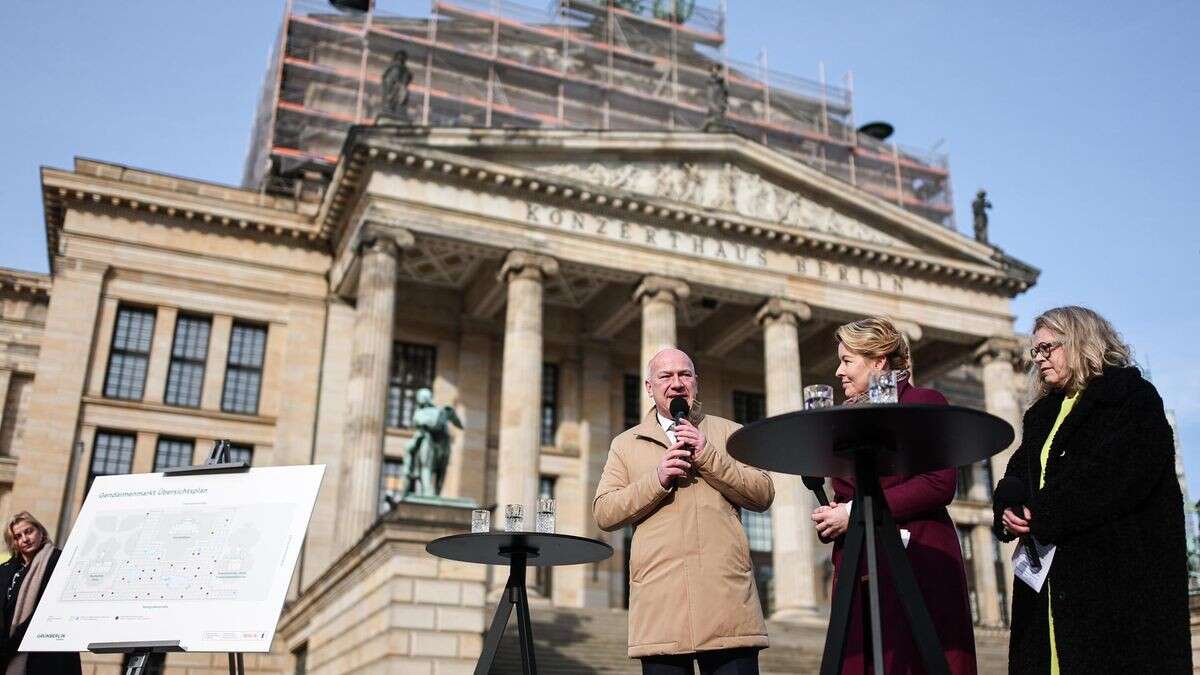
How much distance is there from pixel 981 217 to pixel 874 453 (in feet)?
111

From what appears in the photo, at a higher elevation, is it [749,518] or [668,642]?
[749,518]

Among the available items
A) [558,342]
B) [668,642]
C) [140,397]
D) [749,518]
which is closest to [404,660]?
[668,642]

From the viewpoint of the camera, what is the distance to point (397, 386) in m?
31.6

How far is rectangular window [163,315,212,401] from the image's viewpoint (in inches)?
1158

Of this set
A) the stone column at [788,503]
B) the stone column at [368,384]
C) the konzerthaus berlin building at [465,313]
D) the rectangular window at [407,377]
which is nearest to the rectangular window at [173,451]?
the konzerthaus berlin building at [465,313]

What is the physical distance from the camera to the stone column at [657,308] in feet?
93.9

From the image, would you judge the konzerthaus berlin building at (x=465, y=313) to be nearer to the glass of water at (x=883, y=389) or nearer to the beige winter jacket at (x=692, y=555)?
the beige winter jacket at (x=692, y=555)

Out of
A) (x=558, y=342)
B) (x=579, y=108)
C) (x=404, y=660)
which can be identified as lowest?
(x=404, y=660)

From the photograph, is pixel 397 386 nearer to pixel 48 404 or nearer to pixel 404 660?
pixel 48 404

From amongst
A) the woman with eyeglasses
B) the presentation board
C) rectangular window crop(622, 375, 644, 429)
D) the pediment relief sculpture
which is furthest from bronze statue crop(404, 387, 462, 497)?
the woman with eyeglasses

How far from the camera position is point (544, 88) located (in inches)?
1677

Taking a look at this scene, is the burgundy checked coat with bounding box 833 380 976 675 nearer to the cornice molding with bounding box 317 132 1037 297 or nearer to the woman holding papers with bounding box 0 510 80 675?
the woman holding papers with bounding box 0 510 80 675

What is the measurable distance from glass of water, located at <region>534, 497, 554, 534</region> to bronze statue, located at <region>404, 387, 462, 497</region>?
15.6 meters

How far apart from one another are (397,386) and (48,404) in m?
9.10
